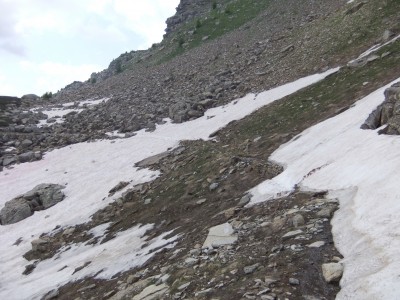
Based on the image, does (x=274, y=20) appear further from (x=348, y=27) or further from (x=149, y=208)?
(x=149, y=208)

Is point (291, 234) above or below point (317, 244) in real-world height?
above

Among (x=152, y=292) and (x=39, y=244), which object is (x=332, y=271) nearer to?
(x=152, y=292)

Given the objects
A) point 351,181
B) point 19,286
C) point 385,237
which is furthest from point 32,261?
point 385,237

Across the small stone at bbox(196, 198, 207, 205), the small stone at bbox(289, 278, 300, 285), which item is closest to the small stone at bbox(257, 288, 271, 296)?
the small stone at bbox(289, 278, 300, 285)

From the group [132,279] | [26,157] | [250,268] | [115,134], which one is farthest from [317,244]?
[26,157]

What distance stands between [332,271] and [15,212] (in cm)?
2372

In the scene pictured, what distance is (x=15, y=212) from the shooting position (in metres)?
26.3

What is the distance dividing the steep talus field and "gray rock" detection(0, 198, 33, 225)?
126 millimetres

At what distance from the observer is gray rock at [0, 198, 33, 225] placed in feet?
85.3

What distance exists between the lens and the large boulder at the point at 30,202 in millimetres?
26141

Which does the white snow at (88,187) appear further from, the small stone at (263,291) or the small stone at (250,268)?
the small stone at (263,291)

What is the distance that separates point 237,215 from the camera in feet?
44.4

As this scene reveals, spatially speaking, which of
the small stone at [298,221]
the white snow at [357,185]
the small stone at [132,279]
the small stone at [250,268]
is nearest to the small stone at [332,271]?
the white snow at [357,185]

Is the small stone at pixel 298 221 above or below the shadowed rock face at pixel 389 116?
below
